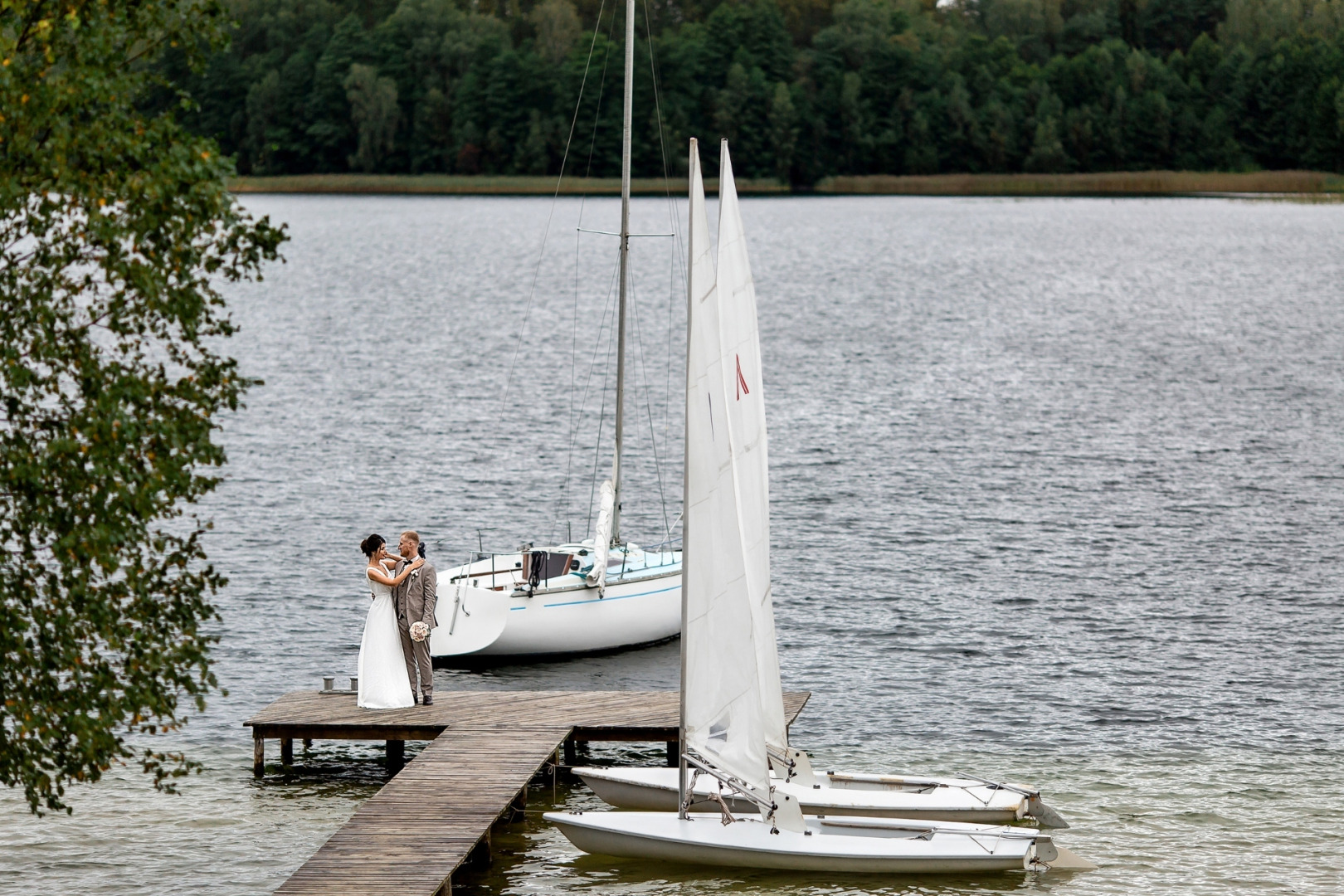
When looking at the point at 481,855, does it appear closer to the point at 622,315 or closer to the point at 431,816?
the point at 431,816

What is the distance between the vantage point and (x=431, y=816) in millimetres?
18328

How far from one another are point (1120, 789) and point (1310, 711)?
19.2 feet

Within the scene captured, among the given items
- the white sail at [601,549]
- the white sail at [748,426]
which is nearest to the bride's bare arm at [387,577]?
the white sail at [748,426]

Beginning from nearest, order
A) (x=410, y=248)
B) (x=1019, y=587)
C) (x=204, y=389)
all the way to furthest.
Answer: (x=204, y=389) → (x=1019, y=587) → (x=410, y=248)

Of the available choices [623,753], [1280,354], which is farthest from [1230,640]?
[1280,354]

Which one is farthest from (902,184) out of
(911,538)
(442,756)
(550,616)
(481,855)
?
(481,855)

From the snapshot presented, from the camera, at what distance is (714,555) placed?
18078mm

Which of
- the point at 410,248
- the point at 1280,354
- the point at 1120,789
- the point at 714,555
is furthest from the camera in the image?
the point at 410,248

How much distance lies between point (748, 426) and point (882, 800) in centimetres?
465

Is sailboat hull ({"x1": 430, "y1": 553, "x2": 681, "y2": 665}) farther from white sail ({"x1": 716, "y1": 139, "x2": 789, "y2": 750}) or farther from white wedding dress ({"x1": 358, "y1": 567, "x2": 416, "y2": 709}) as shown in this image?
white sail ({"x1": 716, "y1": 139, "x2": 789, "y2": 750})

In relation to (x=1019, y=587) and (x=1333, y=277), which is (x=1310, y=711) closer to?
(x=1019, y=587)

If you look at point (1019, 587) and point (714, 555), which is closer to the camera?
point (714, 555)

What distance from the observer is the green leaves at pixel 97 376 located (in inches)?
520

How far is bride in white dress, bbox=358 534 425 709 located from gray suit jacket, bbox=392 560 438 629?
0.27 feet
